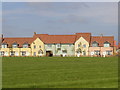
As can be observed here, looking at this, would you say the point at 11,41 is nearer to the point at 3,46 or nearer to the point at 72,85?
the point at 3,46

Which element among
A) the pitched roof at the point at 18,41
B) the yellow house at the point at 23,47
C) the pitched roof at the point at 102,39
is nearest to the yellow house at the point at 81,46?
the pitched roof at the point at 102,39

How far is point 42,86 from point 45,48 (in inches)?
3378

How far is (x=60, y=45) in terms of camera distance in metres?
102

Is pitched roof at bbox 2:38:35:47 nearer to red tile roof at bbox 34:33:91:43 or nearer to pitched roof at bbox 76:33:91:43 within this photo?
red tile roof at bbox 34:33:91:43

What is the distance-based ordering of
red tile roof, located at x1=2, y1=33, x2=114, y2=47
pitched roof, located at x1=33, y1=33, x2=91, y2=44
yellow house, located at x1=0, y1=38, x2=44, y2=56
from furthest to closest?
yellow house, located at x1=0, y1=38, x2=44, y2=56 → pitched roof, located at x1=33, y1=33, x2=91, y2=44 → red tile roof, located at x1=2, y1=33, x2=114, y2=47

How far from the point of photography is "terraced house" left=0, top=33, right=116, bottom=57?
331 ft

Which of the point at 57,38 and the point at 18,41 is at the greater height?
the point at 57,38

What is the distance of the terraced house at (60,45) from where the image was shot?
3967 inches

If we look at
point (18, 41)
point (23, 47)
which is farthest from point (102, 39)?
point (18, 41)

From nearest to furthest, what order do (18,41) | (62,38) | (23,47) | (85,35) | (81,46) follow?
(81,46) → (85,35) → (62,38) → (23,47) → (18,41)

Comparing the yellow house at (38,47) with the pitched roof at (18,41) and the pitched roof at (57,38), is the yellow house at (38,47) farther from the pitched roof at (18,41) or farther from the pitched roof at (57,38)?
the pitched roof at (18,41)

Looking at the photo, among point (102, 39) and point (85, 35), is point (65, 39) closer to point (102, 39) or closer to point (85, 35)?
point (85, 35)

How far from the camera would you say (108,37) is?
338 feet

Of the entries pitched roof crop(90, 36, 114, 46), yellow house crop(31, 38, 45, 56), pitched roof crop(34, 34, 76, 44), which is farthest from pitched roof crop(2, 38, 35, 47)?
pitched roof crop(90, 36, 114, 46)
